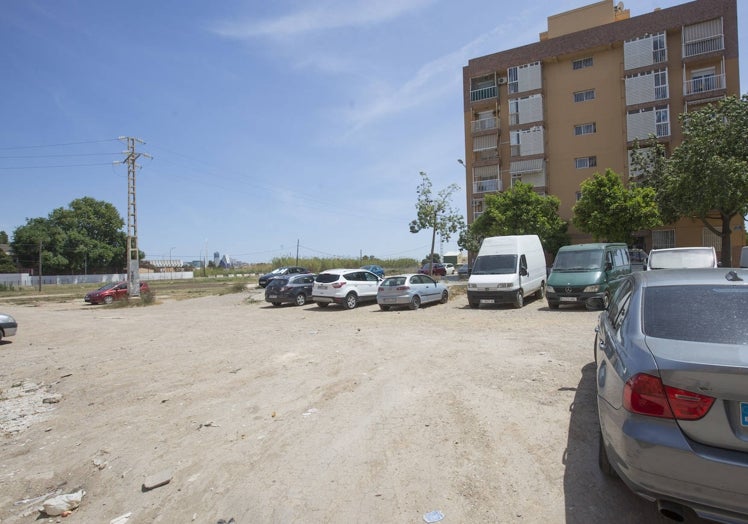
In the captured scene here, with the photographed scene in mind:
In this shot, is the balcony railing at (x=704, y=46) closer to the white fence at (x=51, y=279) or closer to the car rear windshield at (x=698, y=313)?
the car rear windshield at (x=698, y=313)

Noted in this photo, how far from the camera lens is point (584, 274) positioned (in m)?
14.5

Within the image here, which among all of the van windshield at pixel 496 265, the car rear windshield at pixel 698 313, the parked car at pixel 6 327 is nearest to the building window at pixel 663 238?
the van windshield at pixel 496 265

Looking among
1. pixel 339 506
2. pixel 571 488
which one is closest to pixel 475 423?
pixel 571 488

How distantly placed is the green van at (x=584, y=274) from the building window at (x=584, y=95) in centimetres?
2796

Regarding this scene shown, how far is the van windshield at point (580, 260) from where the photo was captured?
14.8 meters

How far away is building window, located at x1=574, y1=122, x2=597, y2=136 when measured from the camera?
38.1 metres

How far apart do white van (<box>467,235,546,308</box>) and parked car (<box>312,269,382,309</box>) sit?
529 centimetres

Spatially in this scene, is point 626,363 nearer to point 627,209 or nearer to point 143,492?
point 143,492

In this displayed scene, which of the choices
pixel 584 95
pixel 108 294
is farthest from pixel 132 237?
pixel 584 95

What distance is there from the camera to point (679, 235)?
1350 inches

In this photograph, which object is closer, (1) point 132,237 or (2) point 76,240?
(1) point 132,237

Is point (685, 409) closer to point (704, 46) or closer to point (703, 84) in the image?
point (703, 84)

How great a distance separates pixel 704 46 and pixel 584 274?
31.2 m

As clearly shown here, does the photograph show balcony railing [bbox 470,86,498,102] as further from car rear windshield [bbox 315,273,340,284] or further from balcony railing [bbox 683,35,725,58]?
car rear windshield [bbox 315,273,340,284]
